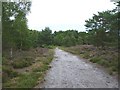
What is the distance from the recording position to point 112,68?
19.7 meters

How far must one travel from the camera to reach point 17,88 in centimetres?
1302

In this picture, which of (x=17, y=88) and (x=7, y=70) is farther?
(x=7, y=70)

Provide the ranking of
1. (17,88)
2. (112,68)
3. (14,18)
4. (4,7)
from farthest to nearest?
(14,18) → (4,7) → (112,68) → (17,88)

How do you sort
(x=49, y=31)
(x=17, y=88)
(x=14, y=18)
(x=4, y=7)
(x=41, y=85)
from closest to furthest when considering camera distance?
(x=17, y=88)
(x=41, y=85)
(x=4, y=7)
(x=14, y=18)
(x=49, y=31)

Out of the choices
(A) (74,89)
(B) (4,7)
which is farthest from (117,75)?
(B) (4,7)

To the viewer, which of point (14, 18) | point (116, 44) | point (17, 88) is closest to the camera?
point (17, 88)

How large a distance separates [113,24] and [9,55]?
52.1 ft

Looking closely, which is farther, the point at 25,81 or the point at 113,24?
the point at 113,24

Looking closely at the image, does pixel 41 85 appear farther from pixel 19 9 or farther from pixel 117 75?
pixel 19 9

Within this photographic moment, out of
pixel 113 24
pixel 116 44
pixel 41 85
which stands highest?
pixel 113 24

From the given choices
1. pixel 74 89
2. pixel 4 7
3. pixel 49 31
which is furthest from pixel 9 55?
pixel 49 31

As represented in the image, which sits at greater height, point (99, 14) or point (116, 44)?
point (99, 14)

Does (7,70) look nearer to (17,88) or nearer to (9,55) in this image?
(17,88)

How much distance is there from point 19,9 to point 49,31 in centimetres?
6573
